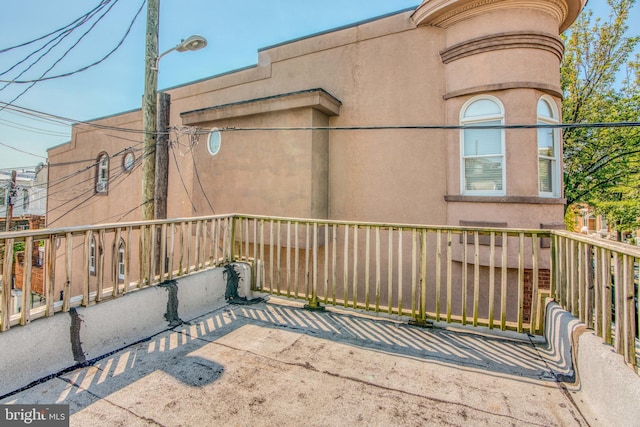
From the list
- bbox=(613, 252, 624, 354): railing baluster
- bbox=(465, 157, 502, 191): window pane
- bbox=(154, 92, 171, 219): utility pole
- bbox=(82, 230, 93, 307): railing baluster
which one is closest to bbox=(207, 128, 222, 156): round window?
bbox=(154, 92, 171, 219): utility pole

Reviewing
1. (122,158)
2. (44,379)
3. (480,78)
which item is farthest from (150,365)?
(122,158)

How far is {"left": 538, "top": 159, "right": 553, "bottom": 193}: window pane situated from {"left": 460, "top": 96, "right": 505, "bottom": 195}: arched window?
0.92 metres

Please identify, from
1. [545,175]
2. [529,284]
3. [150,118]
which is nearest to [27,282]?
[150,118]

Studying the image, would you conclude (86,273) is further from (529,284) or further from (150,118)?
(529,284)

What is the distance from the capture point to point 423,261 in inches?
161

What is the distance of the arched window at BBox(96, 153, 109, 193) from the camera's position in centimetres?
1384

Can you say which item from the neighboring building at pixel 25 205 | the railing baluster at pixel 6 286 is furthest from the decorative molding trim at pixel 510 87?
the neighboring building at pixel 25 205

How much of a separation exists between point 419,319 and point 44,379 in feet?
13.4

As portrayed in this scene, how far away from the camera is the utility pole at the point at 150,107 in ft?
18.4

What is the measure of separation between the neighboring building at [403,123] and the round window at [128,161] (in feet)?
17.2

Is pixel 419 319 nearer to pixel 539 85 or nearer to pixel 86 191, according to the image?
pixel 539 85

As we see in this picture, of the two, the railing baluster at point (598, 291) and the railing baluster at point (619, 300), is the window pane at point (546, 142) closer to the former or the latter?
the railing baluster at point (598, 291)

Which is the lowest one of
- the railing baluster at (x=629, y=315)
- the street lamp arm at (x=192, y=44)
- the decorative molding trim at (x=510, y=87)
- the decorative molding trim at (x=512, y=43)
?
the railing baluster at (x=629, y=315)

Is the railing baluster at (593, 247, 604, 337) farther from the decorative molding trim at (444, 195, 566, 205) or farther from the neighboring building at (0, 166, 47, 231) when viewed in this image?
the neighboring building at (0, 166, 47, 231)
